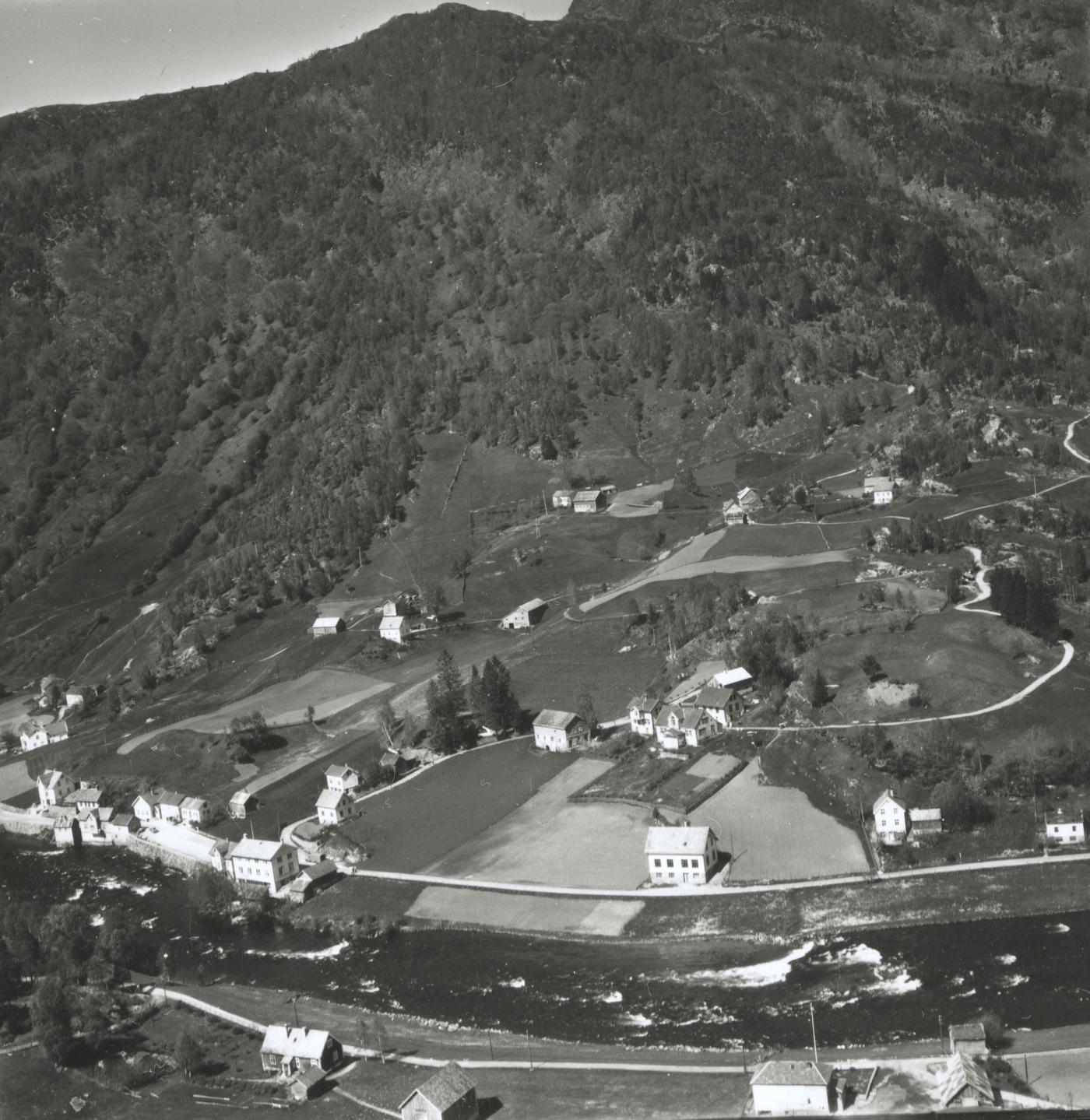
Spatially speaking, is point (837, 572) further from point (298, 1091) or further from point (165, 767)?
point (298, 1091)

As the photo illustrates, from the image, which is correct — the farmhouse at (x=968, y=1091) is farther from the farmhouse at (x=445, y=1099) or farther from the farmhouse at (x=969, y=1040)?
the farmhouse at (x=445, y=1099)

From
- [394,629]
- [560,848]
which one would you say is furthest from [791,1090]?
[394,629]

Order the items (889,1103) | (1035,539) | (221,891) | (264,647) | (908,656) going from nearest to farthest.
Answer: (889,1103)
(221,891)
(908,656)
(1035,539)
(264,647)

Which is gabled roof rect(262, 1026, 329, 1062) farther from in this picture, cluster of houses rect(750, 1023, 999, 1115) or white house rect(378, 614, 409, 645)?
white house rect(378, 614, 409, 645)

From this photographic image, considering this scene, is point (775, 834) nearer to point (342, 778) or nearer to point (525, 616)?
point (342, 778)

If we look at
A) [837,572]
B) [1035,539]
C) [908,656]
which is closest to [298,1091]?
[908,656]

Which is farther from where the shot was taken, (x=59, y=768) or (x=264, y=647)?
(x=264, y=647)
